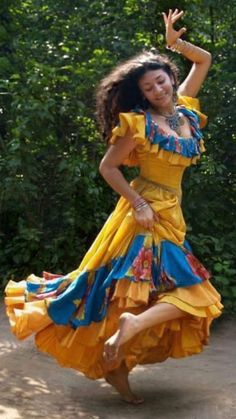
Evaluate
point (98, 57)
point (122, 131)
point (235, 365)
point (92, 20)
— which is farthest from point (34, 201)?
point (122, 131)

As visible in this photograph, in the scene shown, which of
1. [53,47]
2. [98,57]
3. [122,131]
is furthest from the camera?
[53,47]

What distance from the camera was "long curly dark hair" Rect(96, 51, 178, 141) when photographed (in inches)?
151

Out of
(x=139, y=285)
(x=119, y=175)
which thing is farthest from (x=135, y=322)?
(x=119, y=175)

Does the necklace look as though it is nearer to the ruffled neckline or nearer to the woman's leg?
the ruffled neckline

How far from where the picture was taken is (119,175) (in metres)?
3.80

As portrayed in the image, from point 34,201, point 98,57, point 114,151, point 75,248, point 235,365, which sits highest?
point 98,57

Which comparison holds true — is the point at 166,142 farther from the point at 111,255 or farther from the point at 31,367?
the point at 31,367

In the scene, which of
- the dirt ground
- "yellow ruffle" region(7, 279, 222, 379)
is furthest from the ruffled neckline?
the dirt ground

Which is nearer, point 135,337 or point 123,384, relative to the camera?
point 135,337

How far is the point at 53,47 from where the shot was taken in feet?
22.7

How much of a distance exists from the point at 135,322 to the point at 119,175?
2.39 feet

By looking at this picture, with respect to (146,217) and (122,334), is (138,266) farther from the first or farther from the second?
(122,334)

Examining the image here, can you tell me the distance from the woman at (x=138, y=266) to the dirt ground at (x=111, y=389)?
0.56 feet

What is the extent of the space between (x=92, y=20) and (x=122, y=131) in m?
3.55
